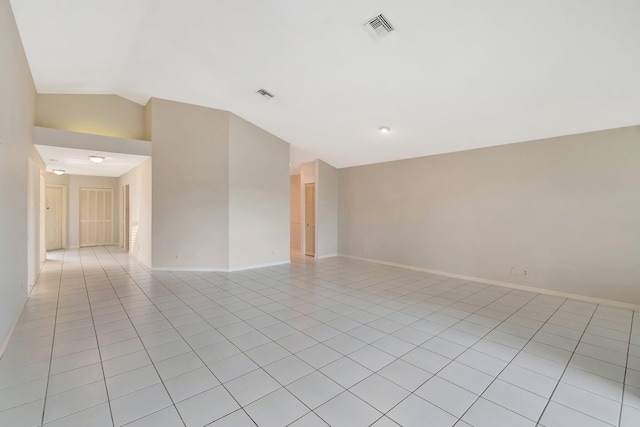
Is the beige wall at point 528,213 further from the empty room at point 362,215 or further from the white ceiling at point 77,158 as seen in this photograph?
the white ceiling at point 77,158

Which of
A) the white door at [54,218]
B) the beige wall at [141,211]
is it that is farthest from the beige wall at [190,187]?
the white door at [54,218]

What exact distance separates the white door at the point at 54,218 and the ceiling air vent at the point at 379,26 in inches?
397

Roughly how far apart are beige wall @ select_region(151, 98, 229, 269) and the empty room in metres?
0.04

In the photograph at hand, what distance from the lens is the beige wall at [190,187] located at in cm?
565

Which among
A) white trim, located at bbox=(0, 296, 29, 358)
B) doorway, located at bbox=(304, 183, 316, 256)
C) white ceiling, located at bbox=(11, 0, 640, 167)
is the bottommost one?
white trim, located at bbox=(0, 296, 29, 358)

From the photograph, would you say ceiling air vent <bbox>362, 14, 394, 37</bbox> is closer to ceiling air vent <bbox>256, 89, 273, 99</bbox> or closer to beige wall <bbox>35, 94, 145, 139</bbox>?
ceiling air vent <bbox>256, 89, 273, 99</bbox>

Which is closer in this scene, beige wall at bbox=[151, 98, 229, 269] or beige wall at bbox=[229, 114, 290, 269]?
beige wall at bbox=[151, 98, 229, 269]

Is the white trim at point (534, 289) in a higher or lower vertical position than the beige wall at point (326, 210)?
lower

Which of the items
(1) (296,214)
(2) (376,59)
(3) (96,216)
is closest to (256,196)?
(1) (296,214)

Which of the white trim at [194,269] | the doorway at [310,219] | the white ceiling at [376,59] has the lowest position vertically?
the white trim at [194,269]

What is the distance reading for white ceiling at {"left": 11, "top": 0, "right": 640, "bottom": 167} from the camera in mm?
2674

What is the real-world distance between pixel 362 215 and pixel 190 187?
159 inches

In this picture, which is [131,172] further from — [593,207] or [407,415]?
[593,207]

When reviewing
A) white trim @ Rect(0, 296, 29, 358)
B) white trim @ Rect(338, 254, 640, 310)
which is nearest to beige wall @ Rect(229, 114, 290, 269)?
white trim @ Rect(338, 254, 640, 310)
